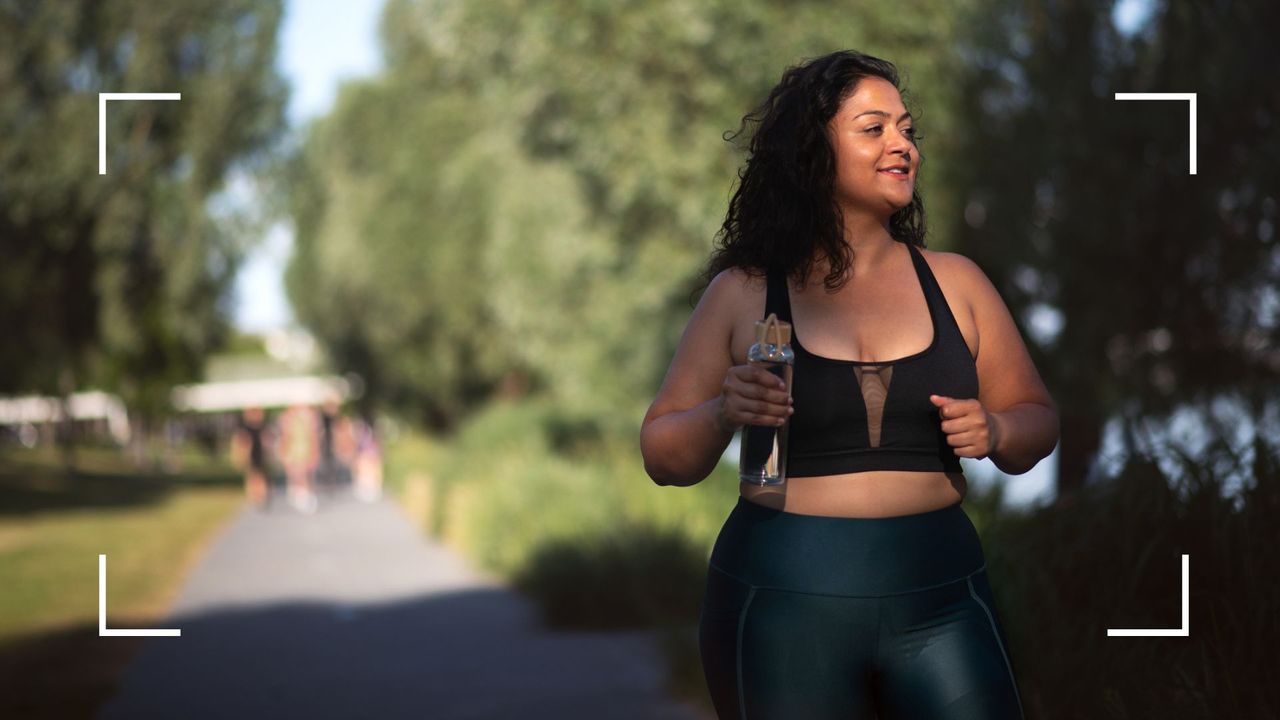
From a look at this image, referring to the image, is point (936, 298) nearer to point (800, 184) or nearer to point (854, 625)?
point (800, 184)

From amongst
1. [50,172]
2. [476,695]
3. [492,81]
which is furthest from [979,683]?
[50,172]

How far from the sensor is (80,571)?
16.3 m

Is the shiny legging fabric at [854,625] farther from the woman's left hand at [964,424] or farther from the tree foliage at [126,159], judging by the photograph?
the tree foliage at [126,159]

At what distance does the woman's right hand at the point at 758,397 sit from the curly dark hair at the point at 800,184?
34 centimetres

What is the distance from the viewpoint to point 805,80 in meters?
2.75

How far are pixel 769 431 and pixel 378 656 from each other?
761 cm

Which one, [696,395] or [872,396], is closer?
[872,396]

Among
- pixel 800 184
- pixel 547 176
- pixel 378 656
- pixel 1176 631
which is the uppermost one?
pixel 547 176

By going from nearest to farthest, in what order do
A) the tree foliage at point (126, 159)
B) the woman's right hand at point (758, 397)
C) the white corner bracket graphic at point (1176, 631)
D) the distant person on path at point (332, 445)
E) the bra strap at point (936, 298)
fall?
1. the woman's right hand at point (758, 397)
2. the bra strap at point (936, 298)
3. the white corner bracket graphic at point (1176, 631)
4. the tree foliage at point (126, 159)
5. the distant person on path at point (332, 445)

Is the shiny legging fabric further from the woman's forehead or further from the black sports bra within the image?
the woman's forehead

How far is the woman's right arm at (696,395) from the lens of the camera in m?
2.57

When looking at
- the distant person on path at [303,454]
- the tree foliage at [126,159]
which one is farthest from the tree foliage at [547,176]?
the distant person on path at [303,454]


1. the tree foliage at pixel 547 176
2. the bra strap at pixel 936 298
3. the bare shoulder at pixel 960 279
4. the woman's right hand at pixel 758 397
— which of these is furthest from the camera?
the tree foliage at pixel 547 176

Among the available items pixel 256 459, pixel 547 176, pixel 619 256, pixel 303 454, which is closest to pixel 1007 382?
pixel 619 256
